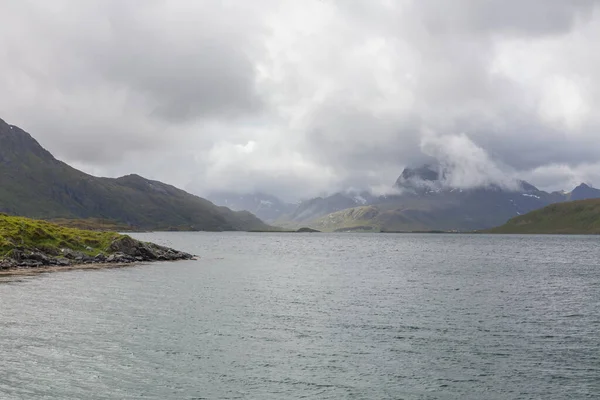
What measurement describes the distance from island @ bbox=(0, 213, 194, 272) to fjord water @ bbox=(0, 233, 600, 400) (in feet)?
76.7

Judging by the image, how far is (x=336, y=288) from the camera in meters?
84.4

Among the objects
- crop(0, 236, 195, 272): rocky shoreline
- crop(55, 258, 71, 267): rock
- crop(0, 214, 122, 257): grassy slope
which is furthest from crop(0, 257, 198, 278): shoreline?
crop(0, 214, 122, 257): grassy slope

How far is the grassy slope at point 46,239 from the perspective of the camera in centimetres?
10819

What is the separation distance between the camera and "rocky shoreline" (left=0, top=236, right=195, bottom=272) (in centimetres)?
10031

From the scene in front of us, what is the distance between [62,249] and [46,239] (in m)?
5.63

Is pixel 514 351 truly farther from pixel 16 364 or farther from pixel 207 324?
pixel 16 364

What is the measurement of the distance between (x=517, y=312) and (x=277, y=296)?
3474 centimetres

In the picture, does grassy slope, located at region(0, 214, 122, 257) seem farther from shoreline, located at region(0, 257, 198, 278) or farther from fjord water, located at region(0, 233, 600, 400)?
fjord water, located at region(0, 233, 600, 400)

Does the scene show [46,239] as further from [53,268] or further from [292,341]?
[292,341]

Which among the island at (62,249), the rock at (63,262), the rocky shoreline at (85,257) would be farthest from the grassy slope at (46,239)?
the rock at (63,262)

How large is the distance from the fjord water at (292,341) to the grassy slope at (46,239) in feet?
104

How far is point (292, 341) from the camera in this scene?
146 ft

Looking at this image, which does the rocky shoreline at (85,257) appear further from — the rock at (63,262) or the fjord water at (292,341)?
the fjord water at (292,341)

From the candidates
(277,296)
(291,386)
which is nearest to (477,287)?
(277,296)
